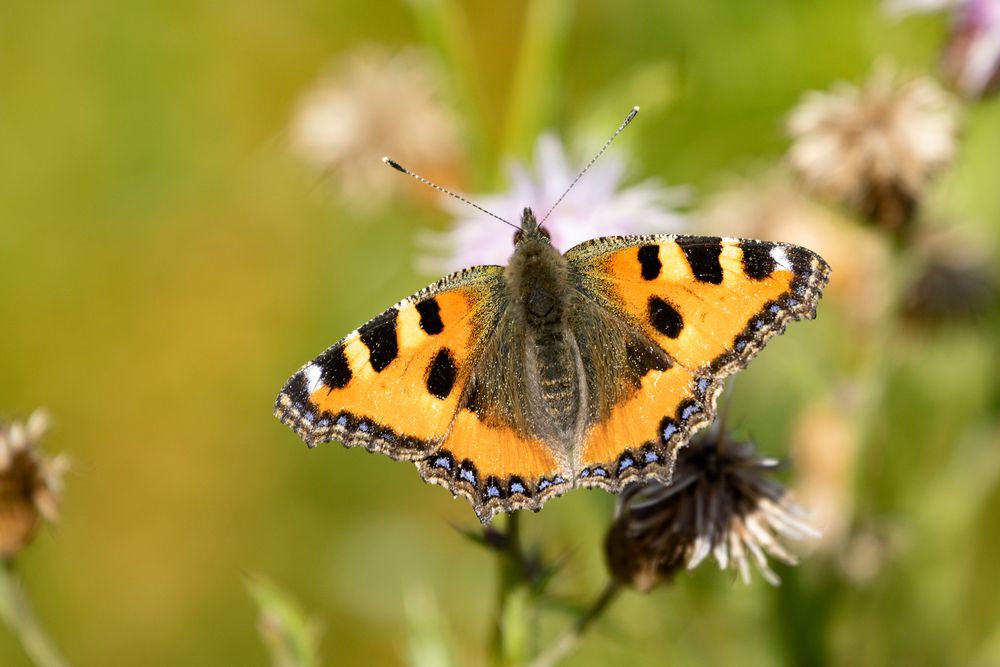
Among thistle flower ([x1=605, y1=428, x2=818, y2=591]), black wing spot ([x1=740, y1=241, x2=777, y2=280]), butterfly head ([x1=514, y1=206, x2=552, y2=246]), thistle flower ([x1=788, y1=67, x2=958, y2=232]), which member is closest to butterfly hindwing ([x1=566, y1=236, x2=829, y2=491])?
black wing spot ([x1=740, y1=241, x2=777, y2=280])

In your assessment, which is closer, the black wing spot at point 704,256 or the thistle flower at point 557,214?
the black wing spot at point 704,256

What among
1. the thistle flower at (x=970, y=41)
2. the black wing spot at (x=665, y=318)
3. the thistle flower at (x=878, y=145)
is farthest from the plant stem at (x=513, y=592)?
the thistle flower at (x=970, y=41)

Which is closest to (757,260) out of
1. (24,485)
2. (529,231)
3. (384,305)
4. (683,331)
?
(683,331)

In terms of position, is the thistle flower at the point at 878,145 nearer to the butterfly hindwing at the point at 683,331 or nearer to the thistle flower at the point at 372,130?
the butterfly hindwing at the point at 683,331

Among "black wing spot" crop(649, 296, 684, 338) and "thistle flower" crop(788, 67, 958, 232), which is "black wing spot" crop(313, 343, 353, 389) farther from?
"thistle flower" crop(788, 67, 958, 232)

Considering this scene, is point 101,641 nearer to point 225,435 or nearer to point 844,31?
point 225,435

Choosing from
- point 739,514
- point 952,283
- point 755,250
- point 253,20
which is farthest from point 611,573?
point 253,20
